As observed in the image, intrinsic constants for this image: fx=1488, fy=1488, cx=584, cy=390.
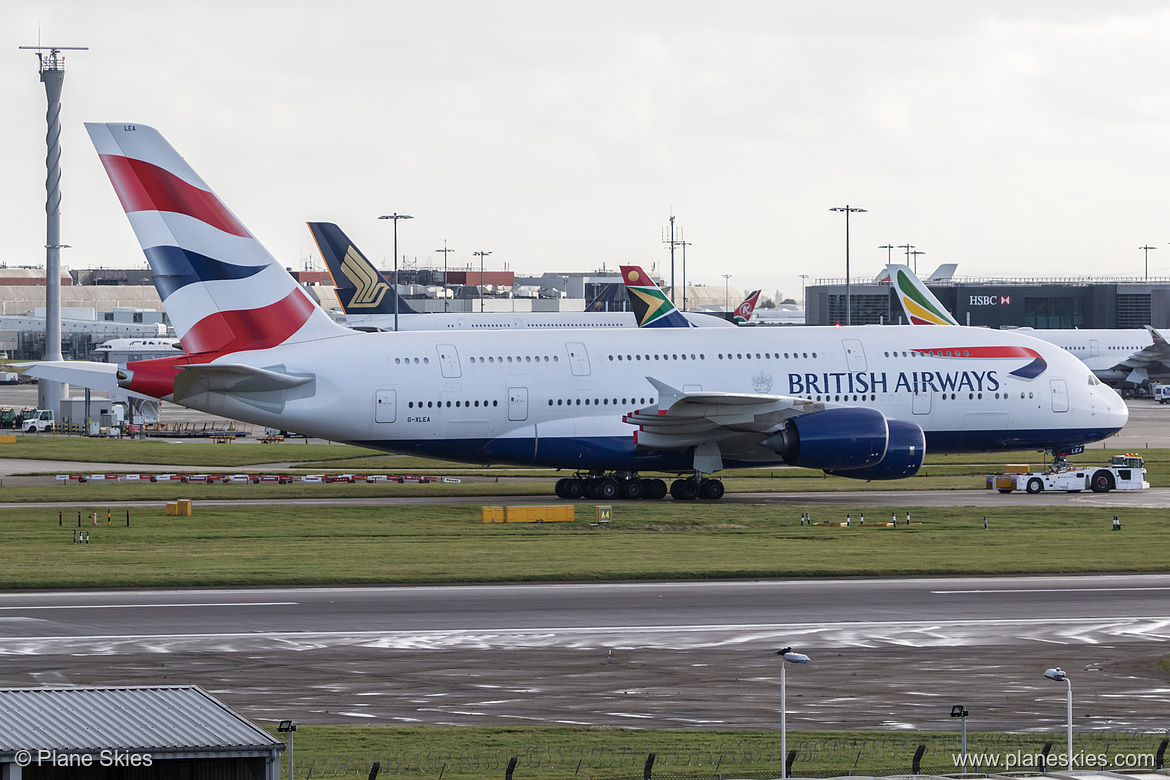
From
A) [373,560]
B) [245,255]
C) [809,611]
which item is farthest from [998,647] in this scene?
[245,255]

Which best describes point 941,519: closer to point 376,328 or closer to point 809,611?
point 809,611

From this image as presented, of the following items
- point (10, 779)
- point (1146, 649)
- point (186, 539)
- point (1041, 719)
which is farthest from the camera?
point (186, 539)

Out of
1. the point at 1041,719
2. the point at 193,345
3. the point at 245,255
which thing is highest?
the point at 245,255

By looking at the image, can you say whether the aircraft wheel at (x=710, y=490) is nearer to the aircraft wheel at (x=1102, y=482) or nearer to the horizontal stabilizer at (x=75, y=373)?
the aircraft wheel at (x=1102, y=482)

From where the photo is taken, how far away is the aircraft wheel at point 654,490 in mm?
53281

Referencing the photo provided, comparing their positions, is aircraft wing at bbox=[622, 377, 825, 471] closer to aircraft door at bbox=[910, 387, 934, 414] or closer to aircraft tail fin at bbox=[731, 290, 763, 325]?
aircraft door at bbox=[910, 387, 934, 414]

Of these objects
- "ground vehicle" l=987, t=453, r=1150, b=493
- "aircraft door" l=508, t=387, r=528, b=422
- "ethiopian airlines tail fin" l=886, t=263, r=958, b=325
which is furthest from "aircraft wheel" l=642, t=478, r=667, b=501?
"ethiopian airlines tail fin" l=886, t=263, r=958, b=325

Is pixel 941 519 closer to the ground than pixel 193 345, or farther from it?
closer to the ground

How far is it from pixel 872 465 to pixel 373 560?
18.9m

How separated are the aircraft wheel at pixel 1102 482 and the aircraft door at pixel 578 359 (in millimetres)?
21060

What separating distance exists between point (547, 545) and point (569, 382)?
32.9 feet

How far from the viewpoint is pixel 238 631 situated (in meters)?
29.9

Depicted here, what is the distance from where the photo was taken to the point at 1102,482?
5772 centimetres

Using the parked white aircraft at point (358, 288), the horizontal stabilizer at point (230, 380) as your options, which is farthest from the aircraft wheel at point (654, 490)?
the parked white aircraft at point (358, 288)
